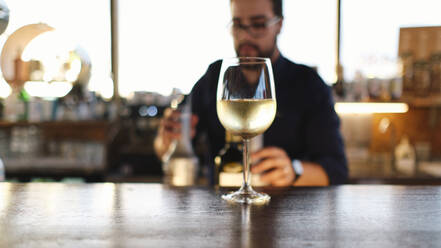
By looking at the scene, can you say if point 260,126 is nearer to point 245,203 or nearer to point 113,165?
point 245,203

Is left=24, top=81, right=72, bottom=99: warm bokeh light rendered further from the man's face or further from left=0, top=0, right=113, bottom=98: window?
the man's face

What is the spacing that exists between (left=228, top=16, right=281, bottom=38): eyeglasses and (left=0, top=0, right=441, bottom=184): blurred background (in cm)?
135

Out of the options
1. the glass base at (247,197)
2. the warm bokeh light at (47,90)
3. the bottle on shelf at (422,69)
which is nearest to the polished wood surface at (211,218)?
the glass base at (247,197)

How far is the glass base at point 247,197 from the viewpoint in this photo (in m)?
0.62

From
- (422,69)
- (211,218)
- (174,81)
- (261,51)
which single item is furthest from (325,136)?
(174,81)

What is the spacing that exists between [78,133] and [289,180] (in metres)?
3.11

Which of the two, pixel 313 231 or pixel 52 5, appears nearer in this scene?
pixel 313 231

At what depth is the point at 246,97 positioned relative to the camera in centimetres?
68

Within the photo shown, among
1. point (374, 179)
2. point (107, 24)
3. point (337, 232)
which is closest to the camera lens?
point (337, 232)

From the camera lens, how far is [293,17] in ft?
12.6

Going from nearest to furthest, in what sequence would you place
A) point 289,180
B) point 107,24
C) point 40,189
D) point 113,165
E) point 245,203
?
point 245,203 → point 40,189 → point 289,180 → point 113,165 → point 107,24

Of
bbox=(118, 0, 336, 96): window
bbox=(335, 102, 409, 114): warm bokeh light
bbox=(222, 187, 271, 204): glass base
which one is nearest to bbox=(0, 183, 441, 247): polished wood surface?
bbox=(222, 187, 271, 204): glass base

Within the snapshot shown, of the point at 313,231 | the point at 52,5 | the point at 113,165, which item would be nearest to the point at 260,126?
the point at 313,231

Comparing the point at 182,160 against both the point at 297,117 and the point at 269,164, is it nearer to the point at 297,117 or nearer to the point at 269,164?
the point at 297,117
